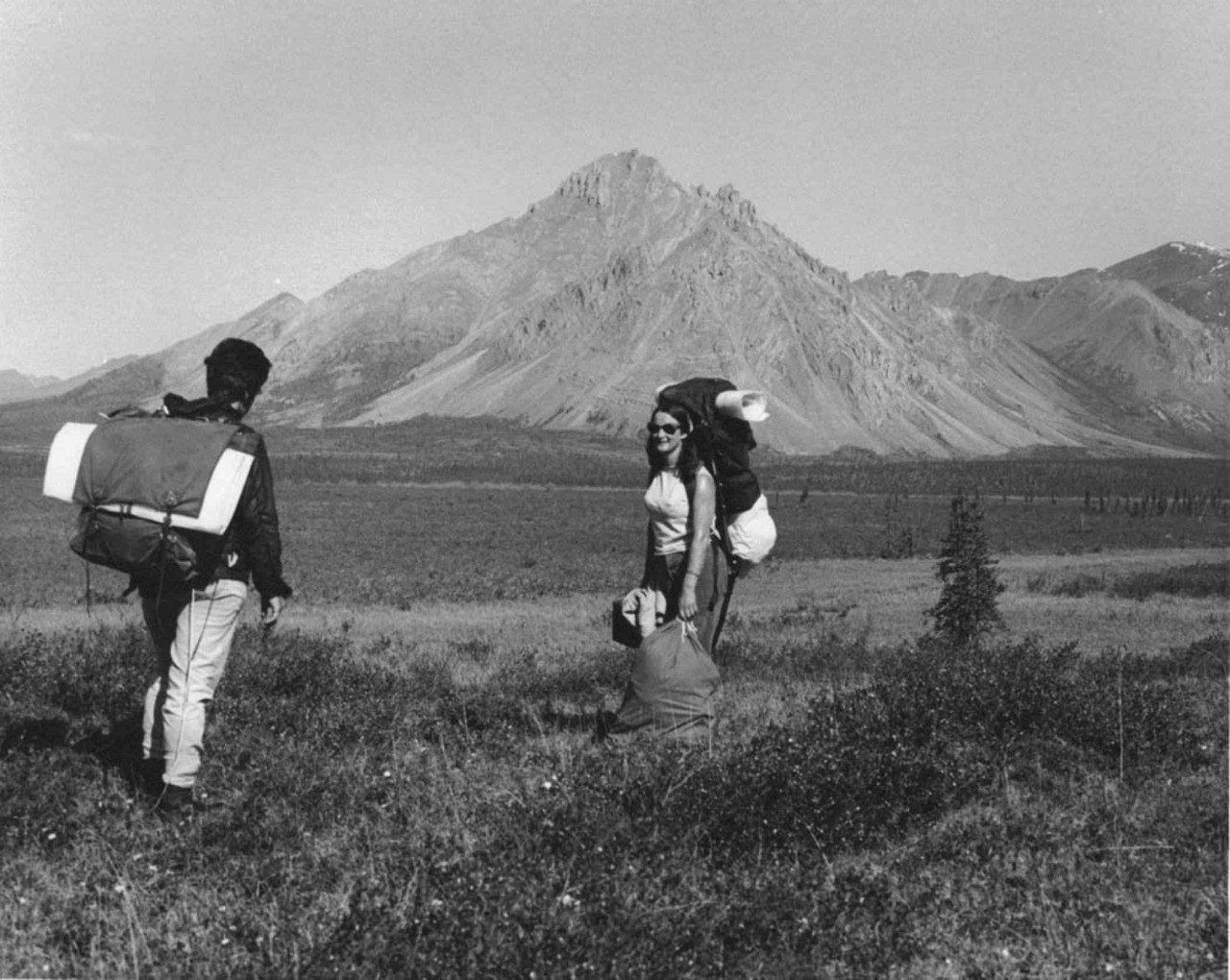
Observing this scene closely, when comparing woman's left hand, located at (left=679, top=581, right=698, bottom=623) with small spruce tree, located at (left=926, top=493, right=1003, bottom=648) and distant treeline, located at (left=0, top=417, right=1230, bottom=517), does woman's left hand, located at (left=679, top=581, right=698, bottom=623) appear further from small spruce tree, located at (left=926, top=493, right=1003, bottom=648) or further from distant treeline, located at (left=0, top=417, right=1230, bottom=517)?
distant treeline, located at (left=0, top=417, right=1230, bottom=517)

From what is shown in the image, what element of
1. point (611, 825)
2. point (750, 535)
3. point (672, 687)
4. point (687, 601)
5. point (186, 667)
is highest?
point (750, 535)

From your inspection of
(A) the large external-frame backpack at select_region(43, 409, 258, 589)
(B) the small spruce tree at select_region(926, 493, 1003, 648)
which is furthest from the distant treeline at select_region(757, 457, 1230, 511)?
(A) the large external-frame backpack at select_region(43, 409, 258, 589)

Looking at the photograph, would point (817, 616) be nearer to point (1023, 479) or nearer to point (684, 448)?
point (684, 448)

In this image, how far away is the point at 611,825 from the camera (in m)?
3.97

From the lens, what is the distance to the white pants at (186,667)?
4.82 metres

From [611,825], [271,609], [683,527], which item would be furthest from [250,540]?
[683,527]

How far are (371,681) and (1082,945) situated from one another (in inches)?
210

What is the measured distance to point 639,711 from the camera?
5.57 meters

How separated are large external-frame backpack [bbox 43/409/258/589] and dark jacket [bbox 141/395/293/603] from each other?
67 mm

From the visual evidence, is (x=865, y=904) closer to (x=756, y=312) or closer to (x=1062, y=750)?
(x=1062, y=750)

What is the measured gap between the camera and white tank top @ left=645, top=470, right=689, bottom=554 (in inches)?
231

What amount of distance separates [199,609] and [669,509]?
8.36 ft

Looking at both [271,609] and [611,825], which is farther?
[271,609]

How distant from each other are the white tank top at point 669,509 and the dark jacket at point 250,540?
81.6 inches
